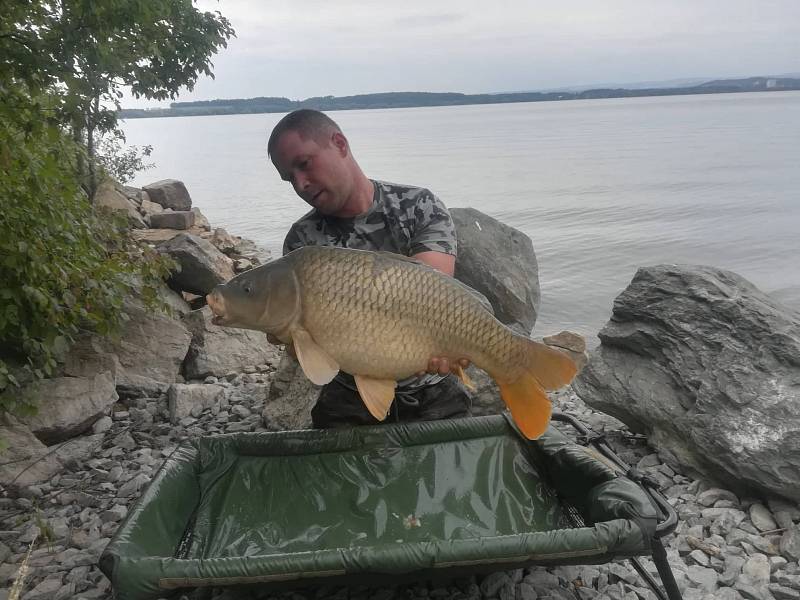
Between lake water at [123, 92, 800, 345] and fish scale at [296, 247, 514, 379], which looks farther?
lake water at [123, 92, 800, 345]

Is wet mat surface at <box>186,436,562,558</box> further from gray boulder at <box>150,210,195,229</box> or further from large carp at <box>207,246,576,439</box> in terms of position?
gray boulder at <box>150,210,195,229</box>

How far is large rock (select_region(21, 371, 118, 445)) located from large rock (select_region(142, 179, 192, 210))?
749 cm

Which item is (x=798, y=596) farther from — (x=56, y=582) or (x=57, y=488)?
(x=57, y=488)

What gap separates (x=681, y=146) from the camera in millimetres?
28875

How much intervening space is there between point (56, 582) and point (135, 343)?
1851mm

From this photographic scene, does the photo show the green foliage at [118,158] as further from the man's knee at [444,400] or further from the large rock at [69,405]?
the man's knee at [444,400]

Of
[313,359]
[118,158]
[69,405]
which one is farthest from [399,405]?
[118,158]

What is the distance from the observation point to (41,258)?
236 cm

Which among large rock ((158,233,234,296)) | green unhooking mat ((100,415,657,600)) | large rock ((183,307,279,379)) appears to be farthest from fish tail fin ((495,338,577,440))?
large rock ((158,233,234,296))

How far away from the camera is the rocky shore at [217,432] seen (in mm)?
2070

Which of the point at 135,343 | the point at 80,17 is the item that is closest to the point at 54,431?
the point at 135,343

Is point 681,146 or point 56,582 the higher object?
point 56,582

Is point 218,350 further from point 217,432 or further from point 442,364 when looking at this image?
point 442,364

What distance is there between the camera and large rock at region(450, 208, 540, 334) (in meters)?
4.09
